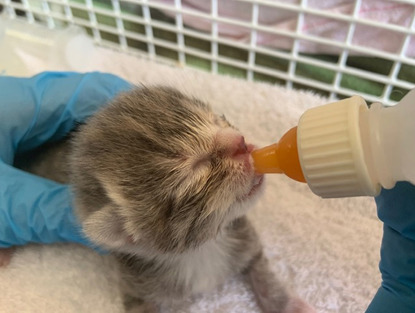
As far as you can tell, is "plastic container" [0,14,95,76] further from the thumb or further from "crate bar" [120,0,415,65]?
the thumb

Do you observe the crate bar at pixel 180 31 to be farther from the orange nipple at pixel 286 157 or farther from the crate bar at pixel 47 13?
the orange nipple at pixel 286 157

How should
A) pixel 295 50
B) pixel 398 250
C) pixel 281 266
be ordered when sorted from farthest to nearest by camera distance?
1. pixel 295 50
2. pixel 281 266
3. pixel 398 250

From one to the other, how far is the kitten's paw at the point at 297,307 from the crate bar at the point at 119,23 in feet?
3.25

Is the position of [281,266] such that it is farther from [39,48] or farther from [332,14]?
[39,48]

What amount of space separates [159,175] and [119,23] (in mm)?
908

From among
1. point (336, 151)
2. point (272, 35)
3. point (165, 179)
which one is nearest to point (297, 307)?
point (165, 179)

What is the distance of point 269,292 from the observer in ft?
3.31

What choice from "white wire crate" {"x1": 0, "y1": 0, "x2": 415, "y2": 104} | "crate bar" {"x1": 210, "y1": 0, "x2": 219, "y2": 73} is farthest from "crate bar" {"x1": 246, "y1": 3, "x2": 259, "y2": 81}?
"crate bar" {"x1": 210, "y1": 0, "x2": 219, "y2": 73}

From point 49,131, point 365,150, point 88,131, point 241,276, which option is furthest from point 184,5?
point 365,150

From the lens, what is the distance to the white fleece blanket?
40.9 inches

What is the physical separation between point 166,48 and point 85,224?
3.11ft

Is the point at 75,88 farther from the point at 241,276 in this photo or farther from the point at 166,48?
the point at 241,276

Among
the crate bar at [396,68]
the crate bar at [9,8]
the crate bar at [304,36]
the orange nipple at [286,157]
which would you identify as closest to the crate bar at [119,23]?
the crate bar at [304,36]

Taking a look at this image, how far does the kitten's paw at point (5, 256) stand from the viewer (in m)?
1.12
